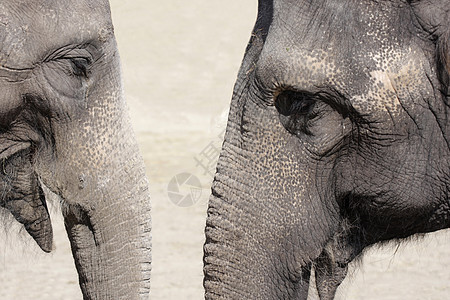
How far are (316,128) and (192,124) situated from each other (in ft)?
30.8

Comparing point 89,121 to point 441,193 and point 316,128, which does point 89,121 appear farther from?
point 441,193

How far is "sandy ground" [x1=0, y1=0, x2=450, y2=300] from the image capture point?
5398mm

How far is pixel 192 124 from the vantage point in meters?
12.0

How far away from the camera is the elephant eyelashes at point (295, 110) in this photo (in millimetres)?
2627

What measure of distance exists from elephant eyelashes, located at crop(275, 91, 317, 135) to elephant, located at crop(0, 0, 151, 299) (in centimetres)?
59

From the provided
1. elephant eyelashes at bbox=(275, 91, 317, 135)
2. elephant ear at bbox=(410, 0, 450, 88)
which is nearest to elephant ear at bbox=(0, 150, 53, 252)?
elephant eyelashes at bbox=(275, 91, 317, 135)

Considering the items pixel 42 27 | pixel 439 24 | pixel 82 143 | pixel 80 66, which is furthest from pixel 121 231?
Answer: pixel 439 24

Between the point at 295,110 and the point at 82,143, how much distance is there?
2.48ft

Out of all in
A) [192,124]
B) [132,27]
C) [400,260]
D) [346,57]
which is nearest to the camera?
[346,57]

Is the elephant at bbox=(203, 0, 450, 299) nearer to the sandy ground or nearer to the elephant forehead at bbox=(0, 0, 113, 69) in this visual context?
the sandy ground

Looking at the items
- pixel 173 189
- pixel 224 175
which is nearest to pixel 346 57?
pixel 224 175

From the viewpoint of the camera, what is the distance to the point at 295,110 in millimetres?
2633

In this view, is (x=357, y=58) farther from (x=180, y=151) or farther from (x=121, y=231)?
(x=180, y=151)

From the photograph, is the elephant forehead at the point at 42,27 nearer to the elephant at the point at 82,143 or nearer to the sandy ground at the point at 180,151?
the elephant at the point at 82,143
